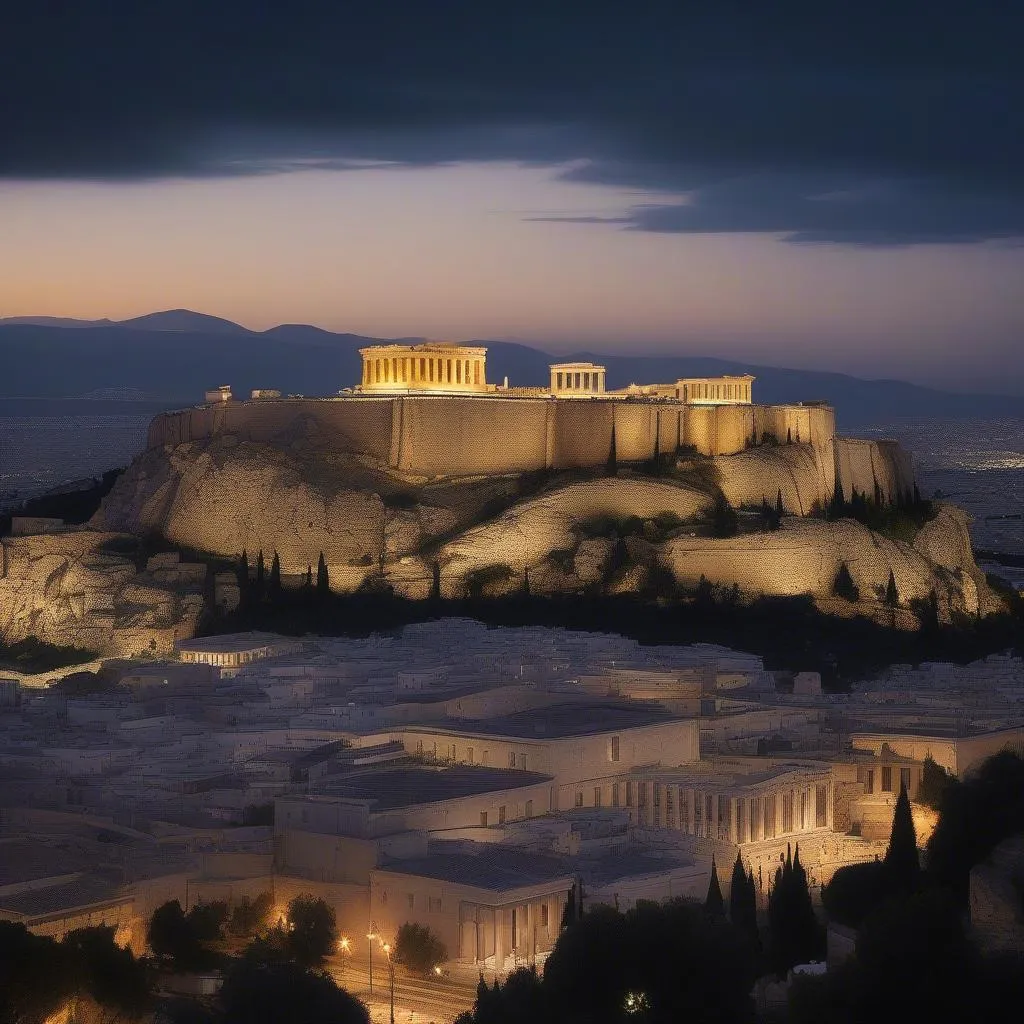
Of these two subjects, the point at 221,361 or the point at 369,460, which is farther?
the point at 221,361

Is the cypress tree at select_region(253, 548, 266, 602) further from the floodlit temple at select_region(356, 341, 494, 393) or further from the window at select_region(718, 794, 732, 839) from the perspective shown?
the window at select_region(718, 794, 732, 839)

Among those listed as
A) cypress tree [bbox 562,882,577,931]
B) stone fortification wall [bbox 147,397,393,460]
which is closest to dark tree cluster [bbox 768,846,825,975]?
cypress tree [bbox 562,882,577,931]

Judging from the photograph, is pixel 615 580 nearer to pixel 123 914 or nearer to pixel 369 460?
pixel 369 460

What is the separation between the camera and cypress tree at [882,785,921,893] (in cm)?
4306

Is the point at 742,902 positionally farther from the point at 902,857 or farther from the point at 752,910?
the point at 902,857

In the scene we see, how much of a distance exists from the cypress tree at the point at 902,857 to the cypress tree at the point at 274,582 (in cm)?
3074

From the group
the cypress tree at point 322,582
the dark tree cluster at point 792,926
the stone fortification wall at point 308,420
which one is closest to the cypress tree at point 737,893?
the dark tree cluster at point 792,926

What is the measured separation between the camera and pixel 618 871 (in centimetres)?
4403

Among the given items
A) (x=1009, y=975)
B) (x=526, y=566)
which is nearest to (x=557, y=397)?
(x=526, y=566)

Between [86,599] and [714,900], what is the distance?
34683 mm

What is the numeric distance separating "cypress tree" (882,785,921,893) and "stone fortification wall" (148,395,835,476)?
36.3 m

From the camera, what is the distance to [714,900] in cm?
4206

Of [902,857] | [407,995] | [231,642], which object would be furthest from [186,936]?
[231,642]

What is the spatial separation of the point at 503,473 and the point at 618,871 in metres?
37.6
